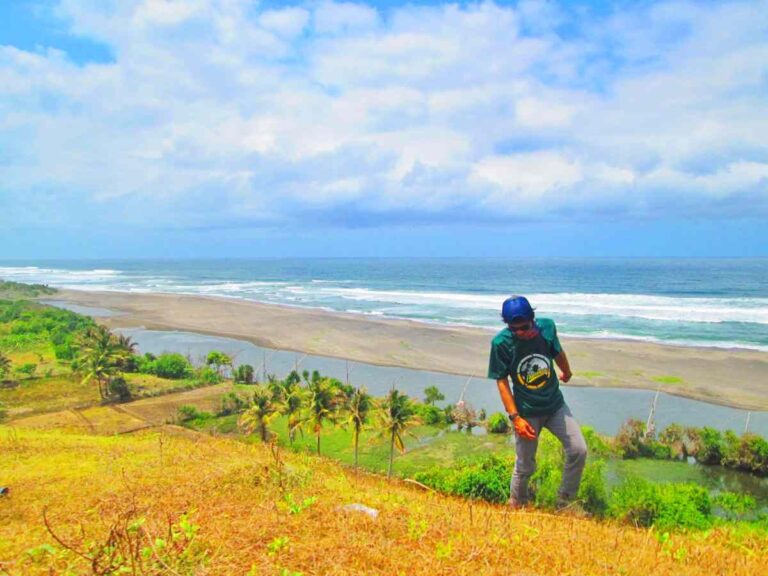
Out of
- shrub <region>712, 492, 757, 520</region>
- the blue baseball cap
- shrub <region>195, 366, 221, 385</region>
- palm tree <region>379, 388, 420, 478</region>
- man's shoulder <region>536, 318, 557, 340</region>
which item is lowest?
shrub <region>195, 366, 221, 385</region>

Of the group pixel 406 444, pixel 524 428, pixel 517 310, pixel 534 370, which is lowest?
pixel 406 444

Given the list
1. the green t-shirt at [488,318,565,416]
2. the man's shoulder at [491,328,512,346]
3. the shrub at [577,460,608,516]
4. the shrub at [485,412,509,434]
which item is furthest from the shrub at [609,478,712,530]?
the man's shoulder at [491,328,512,346]

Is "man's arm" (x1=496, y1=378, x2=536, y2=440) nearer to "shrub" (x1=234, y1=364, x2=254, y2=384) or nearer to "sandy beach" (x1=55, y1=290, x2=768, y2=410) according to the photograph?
"sandy beach" (x1=55, y1=290, x2=768, y2=410)

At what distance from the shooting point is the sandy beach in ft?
104

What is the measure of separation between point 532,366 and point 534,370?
45 millimetres

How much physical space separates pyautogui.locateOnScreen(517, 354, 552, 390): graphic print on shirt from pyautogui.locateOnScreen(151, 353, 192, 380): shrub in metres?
36.5

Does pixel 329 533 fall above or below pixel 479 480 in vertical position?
above

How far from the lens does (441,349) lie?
41781 mm

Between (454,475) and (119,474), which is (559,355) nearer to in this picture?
(119,474)

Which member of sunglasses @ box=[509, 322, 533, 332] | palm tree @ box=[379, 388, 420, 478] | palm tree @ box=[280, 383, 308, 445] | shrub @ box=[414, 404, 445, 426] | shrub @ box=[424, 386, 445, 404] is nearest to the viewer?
sunglasses @ box=[509, 322, 533, 332]

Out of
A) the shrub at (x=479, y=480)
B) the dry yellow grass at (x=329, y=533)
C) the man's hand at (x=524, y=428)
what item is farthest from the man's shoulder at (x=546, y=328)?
the shrub at (x=479, y=480)

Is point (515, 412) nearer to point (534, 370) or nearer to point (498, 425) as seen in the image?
point (534, 370)

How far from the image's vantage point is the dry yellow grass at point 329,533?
160 inches

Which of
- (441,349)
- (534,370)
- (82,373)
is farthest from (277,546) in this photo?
(82,373)
